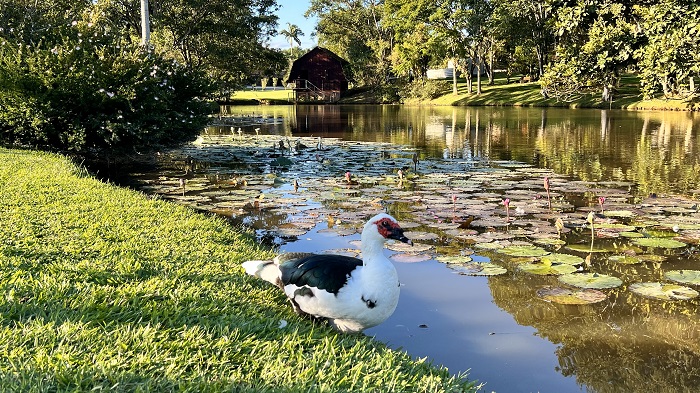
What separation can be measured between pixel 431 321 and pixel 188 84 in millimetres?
10225

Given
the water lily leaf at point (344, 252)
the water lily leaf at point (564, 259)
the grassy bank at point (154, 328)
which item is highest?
the grassy bank at point (154, 328)

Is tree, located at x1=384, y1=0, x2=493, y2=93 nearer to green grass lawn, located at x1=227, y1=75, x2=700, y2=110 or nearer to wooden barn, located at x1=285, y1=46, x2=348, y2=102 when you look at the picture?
green grass lawn, located at x1=227, y1=75, x2=700, y2=110

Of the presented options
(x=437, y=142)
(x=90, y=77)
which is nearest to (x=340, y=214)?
(x=90, y=77)

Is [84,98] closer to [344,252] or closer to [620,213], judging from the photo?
[344,252]

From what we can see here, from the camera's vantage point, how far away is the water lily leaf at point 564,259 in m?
5.34

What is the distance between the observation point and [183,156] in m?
14.5

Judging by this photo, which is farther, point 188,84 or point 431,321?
point 188,84

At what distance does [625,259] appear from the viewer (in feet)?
18.0

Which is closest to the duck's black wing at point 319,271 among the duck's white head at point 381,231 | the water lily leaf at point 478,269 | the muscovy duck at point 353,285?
the muscovy duck at point 353,285

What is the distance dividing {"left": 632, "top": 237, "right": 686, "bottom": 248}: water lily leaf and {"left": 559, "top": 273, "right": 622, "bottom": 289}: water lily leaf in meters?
1.15

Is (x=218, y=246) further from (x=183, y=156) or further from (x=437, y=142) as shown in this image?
(x=437, y=142)

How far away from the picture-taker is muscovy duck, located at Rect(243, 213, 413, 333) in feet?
11.0

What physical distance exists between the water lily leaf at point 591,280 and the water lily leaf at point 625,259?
0.57 m

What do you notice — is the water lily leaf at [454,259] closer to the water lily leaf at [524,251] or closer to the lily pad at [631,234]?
the water lily leaf at [524,251]
